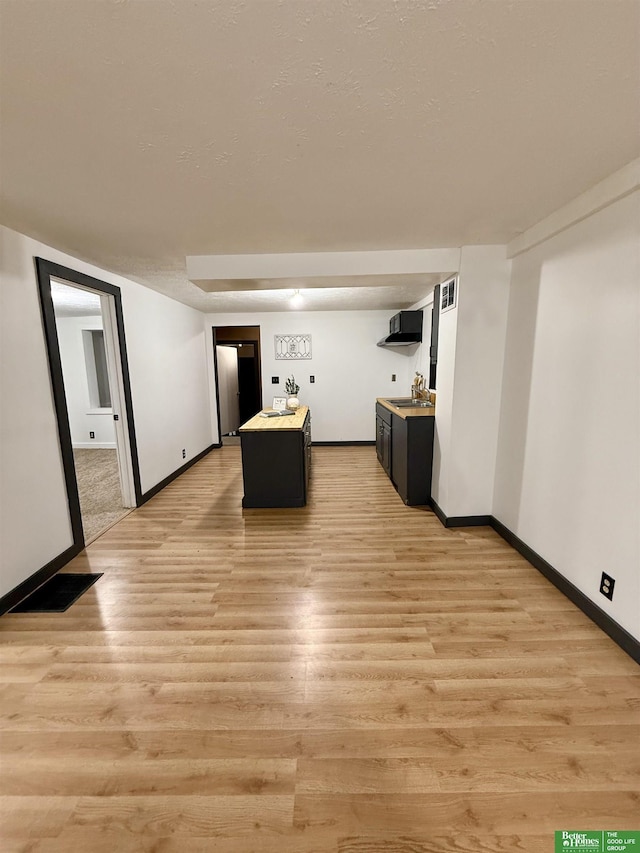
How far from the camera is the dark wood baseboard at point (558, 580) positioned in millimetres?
1701

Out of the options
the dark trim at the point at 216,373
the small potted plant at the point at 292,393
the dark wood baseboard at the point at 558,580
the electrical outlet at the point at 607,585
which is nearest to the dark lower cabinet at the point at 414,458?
the dark wood baseboard at the point at 558,580

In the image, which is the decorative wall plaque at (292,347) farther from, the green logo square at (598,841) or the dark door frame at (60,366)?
the green logo square at (598,841)

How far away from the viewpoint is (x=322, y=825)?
1.09 m

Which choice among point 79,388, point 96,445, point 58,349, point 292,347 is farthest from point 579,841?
point 79,388

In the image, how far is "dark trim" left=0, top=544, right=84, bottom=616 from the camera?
82.2 inches

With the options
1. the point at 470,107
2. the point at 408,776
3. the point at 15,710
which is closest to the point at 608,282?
the point at 470,107

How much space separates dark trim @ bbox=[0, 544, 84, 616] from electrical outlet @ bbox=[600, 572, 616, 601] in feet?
11.6

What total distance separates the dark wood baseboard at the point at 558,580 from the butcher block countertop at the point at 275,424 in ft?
5.45

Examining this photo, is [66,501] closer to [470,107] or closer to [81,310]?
[470,107]

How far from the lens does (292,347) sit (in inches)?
226

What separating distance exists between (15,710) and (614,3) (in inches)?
127

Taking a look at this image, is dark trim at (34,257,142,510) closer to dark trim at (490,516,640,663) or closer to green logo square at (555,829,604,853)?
green logo square at (555,829,604,853)

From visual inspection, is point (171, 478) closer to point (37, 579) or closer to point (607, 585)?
point (37, 579)

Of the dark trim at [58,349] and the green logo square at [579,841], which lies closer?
the green logo square at [579,841]
